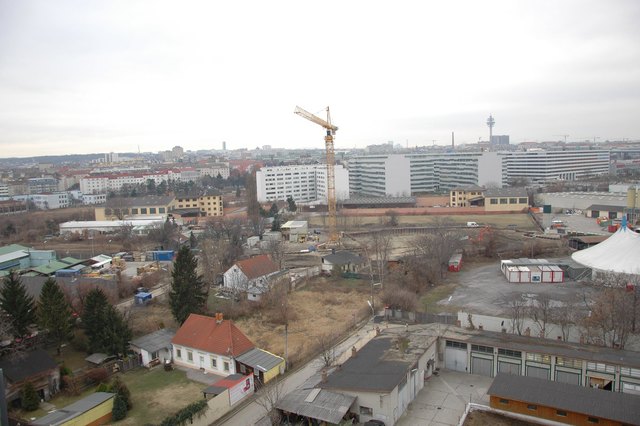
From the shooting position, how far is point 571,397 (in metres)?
9.15

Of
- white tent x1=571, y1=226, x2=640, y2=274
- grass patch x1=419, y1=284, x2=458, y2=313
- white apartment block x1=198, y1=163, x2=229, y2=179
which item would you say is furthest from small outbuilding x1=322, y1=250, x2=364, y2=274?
white apartment block x1=198, y1=163, x2=229, y2=179

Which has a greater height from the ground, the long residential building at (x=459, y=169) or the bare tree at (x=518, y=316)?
the long residential building at (x=459, y=169)

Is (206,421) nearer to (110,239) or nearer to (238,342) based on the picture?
(238,342)

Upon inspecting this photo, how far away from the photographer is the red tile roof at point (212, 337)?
1207 cm

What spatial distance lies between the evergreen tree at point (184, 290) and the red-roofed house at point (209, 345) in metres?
1.75

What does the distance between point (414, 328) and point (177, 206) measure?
33288mm

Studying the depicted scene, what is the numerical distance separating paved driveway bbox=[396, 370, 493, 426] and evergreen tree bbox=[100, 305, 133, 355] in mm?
7581

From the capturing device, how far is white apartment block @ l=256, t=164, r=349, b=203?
166 feet

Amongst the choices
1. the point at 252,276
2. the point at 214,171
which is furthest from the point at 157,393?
the point at 214,171

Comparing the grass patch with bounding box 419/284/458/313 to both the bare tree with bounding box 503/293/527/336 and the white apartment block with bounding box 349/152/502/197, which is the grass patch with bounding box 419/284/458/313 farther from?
the white apartment block with bounding box 349/152/502/197

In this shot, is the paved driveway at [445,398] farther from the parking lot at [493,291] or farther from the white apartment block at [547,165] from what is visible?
the white apartment block at [547,165]

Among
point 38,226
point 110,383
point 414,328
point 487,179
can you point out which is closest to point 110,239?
point 38,226

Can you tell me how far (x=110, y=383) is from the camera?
11.4 metres

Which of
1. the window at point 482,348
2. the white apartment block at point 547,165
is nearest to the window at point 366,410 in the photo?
the window at point 482,348
